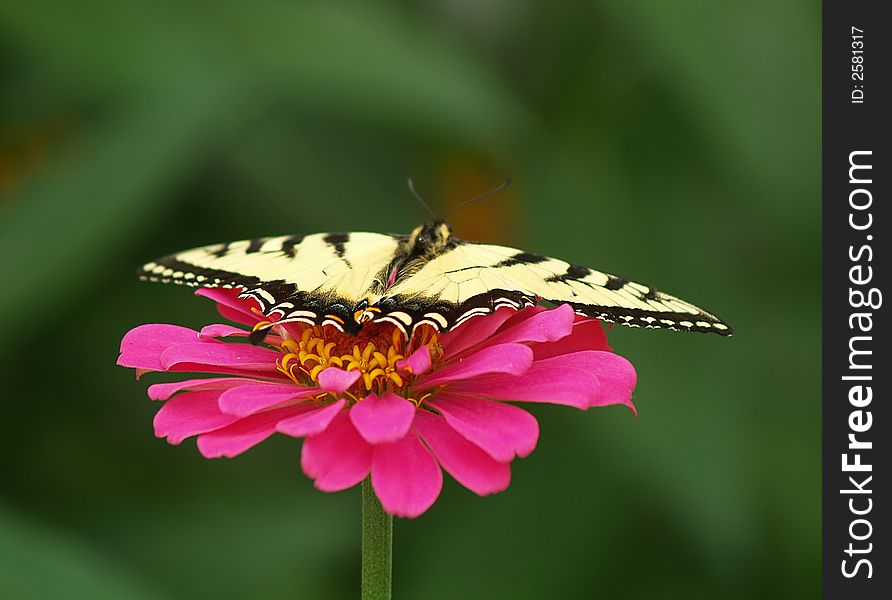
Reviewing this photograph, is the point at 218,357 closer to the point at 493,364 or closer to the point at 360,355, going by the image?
the point at 360,355

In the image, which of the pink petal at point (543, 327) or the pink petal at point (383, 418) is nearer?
the pink petal at point (383, 418)

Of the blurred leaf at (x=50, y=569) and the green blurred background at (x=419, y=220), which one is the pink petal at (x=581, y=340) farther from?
the blurred leaf at (x=50, y=569)

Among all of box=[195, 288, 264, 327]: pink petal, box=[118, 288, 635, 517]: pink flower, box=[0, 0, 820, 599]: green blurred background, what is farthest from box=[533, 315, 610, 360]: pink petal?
box=[0, 0, 820, 599]: green blurred background

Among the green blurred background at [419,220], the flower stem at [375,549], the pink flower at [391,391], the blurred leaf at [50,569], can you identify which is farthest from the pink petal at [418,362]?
the green blurred background at [419,220]
